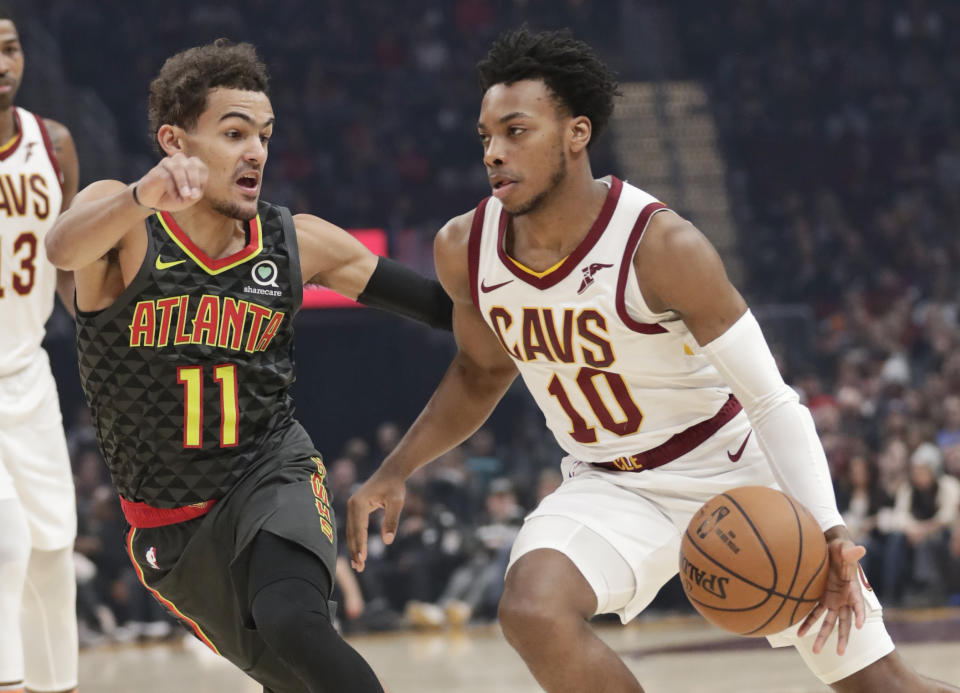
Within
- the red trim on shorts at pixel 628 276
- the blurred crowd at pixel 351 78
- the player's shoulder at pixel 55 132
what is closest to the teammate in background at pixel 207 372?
the red trim on shorts at pixel 628 276

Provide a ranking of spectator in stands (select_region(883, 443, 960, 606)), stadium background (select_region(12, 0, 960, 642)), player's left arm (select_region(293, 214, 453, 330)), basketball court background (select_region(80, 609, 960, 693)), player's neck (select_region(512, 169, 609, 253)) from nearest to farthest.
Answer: player's neck (select_region(512, 169, 609, 253)), player's left arm (select_region(293, 214, 453, 330)), basketball court background (select_region(80, 609, 960, 693)), spectator in stands (select_region(883, 443, 960, 606)), stadium background (select_region(12, 0, 960, 642))

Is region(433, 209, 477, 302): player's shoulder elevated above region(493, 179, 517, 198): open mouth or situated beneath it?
situated beneath

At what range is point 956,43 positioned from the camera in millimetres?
20359

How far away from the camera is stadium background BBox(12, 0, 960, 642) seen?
12398 mm

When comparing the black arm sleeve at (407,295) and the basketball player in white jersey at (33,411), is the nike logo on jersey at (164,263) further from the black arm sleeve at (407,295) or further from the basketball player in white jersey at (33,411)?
the basketball player in white jersey at (33,411)

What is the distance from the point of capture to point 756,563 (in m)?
3.59

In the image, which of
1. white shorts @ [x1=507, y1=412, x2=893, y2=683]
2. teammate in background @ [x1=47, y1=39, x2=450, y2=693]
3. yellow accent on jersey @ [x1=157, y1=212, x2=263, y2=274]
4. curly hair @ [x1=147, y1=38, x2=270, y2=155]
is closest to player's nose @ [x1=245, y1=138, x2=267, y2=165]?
teammate in background @ [x1=47, y1=39, x2=450, y2=693]

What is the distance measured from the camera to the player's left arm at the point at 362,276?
4.21m

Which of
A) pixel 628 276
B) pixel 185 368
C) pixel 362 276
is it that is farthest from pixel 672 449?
pixel 185 368

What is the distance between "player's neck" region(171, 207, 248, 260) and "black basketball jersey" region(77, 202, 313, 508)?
32 mm

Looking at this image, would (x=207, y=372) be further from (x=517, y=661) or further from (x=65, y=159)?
(x=517, y=661)

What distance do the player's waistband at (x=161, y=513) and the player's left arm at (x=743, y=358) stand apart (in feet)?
4.99

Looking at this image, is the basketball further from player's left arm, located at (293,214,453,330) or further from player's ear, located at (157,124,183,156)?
player's ear, located at (157,124,183,156)

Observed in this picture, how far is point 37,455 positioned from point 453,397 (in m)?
1.63
